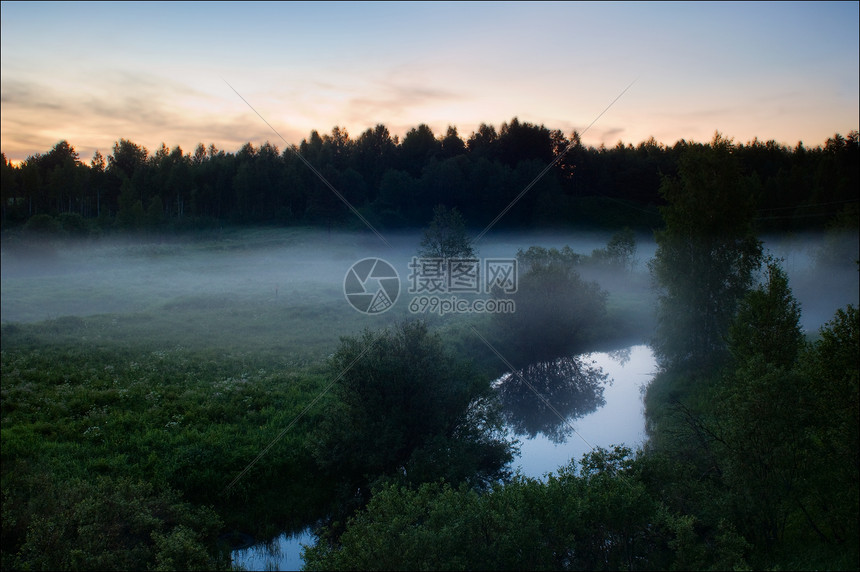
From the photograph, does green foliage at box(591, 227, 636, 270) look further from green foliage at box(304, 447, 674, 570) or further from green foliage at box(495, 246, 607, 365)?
green foliage at box(304, 447, 674, 570)

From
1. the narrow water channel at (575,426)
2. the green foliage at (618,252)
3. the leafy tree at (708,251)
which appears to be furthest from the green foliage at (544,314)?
the green foliage at (618,252)

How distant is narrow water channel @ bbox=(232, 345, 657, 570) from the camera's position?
49.8 feet

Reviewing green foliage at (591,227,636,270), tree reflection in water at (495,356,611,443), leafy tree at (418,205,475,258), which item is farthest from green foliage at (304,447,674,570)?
green foliage at (591,227,636,270)

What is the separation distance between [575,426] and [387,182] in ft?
203

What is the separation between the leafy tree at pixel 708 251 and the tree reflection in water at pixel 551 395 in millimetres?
6836

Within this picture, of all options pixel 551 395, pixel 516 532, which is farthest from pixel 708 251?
pixel 516 532

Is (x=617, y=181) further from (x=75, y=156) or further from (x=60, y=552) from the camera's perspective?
(x=60, y=552)

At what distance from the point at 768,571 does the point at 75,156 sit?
86.4 metres

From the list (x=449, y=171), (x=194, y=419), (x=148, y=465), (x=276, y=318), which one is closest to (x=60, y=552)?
(x=148, y=465)

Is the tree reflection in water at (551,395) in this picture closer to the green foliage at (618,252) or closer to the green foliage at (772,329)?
the green foliage at (772,329)

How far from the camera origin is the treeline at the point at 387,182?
57406 millimetres

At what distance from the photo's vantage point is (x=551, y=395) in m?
30.5

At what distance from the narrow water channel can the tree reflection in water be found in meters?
0.05

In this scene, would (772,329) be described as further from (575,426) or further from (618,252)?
(618,252)
